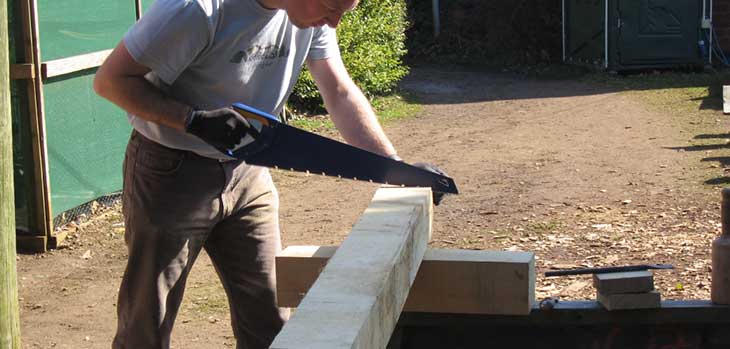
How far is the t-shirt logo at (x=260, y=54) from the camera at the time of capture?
3.64 m

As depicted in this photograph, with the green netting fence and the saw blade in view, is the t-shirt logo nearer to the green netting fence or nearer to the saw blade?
the saw blade

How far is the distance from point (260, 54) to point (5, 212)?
1.44m

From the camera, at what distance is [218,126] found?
3.35 metres

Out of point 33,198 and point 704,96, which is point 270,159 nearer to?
point 33,198

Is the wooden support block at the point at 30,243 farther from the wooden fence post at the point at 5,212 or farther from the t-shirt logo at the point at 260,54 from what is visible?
the t-shirt logo at the point at 260,54

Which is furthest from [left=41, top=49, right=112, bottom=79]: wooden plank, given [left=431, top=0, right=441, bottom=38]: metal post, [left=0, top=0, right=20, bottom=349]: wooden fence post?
[left=431, top=0, right=441, bottom=38]: metal post

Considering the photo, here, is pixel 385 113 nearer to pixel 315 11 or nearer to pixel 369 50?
pixel 369 50

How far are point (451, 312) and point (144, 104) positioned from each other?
4.22 feet

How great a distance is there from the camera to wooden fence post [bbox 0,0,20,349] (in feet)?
14.1

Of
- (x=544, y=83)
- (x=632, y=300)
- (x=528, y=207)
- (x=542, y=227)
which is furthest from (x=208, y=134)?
(x=544, y=83)

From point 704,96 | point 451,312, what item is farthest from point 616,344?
point 704,96

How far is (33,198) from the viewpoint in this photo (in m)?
7.66

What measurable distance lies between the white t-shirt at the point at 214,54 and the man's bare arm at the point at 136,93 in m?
0.05

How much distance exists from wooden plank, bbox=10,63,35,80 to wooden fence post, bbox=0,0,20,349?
317 cm
